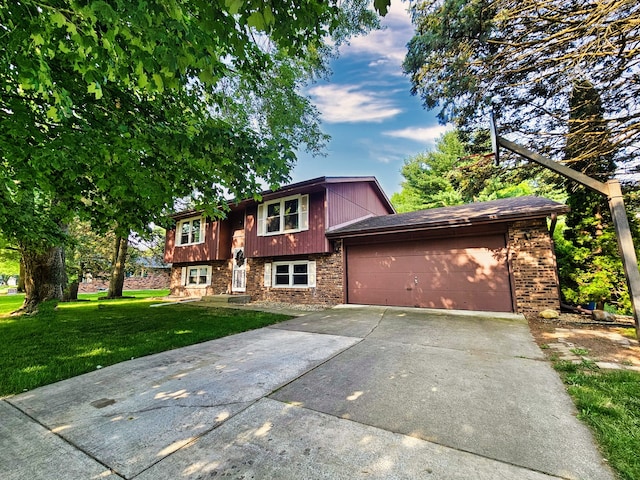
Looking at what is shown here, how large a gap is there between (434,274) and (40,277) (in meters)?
13.4

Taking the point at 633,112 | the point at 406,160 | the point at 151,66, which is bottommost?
the point at 151,66

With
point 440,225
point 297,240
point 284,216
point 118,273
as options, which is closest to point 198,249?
point 284,216

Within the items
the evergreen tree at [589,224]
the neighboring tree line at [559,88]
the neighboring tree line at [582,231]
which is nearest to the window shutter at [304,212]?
the neighboring tree line at [582,231]

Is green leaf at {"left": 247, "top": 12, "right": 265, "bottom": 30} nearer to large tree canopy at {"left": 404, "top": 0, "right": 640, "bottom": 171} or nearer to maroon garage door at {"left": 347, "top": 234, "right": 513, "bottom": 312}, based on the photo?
large tree canopy at {"left": 404, "top": 0, "right": 640, "bottom": 171}

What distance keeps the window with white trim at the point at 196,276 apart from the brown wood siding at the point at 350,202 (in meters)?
8.25

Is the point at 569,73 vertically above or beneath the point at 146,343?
above

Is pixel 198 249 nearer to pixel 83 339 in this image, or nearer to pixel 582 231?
pixel 83 339

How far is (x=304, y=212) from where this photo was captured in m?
11.4

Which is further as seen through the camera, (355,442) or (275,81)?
(275,81)

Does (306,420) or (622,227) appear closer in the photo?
(306,420)

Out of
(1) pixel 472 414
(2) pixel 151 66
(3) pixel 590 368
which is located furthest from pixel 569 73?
(2) pixel 151 66

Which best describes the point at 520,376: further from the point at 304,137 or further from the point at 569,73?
the point at 304,137

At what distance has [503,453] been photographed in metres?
2.05

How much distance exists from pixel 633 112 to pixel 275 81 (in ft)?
34.2
